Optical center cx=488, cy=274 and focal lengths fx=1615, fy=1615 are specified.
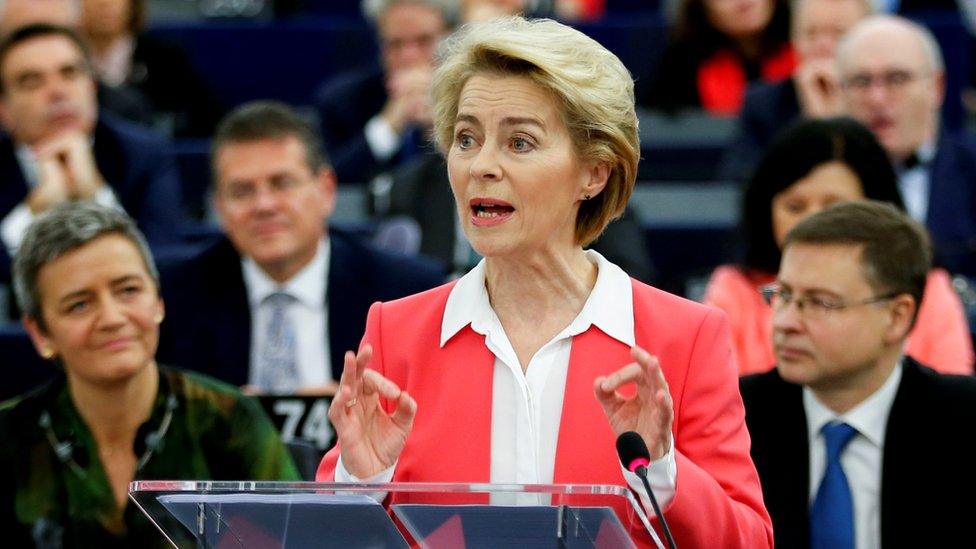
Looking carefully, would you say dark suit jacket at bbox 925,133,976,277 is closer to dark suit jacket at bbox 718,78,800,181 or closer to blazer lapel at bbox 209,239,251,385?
dark suit jacket at bbox 718,78,800,181

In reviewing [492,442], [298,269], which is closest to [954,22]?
[298,269]

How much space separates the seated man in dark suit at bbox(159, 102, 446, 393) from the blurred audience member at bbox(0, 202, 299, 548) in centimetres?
89

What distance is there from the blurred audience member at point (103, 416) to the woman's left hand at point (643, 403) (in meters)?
1.23

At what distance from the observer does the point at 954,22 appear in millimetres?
6535

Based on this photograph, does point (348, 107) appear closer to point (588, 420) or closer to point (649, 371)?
point (588, 420)

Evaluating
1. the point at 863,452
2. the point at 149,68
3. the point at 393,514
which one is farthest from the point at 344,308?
the point at 149,68

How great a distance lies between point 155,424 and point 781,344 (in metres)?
1.25

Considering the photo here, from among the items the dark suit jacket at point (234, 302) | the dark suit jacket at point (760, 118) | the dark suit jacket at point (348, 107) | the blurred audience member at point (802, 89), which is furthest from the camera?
the dark suit jacket at point (348, 107)

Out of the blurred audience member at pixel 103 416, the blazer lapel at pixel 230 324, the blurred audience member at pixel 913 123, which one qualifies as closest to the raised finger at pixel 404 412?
the blurred audience member at pixel 103 416

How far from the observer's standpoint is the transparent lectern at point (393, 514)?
1918 mm

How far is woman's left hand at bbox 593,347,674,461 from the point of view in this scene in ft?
6.57

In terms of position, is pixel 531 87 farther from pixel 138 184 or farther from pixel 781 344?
pixel 138 184

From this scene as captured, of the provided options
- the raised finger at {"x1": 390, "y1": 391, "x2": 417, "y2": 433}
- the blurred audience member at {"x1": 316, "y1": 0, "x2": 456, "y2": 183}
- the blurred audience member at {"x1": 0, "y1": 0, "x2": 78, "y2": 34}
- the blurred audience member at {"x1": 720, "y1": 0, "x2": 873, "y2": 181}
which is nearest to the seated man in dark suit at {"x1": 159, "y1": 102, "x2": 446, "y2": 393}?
the blurred audience member at {"x1": 316, "y1": 0, "x2": 456, "y2": 183}

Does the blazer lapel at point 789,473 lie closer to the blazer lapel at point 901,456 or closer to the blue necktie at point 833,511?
the blue necktie at point 833,511
